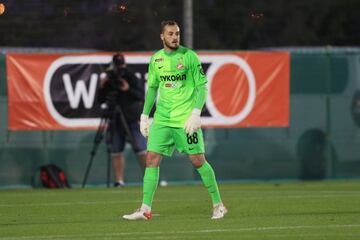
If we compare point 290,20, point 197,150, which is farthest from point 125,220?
point 290,20

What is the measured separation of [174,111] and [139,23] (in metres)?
11.0

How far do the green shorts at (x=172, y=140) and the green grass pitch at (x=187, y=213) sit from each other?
31.4 inches

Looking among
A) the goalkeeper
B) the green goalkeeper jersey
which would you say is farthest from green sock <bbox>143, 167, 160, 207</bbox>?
the green goalkeeper jersey

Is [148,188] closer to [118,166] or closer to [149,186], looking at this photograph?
[149,186]

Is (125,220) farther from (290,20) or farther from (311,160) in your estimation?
(290,20)

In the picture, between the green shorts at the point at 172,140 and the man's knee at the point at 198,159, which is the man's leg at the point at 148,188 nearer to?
the green shorts at the point at 172,140

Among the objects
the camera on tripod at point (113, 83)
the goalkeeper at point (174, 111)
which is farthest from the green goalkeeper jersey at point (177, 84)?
the camera on tripod at point (113, 83)

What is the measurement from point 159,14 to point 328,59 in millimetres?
3565

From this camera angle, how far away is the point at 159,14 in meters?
24.2

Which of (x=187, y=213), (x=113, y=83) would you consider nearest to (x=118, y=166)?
(x=113, y=83)

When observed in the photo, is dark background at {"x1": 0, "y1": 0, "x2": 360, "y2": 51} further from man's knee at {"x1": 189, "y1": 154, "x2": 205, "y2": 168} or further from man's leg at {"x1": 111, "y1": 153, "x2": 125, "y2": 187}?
man's knee at {"x1": 189, "y1": 154, "x2": 205, "y2": 168}

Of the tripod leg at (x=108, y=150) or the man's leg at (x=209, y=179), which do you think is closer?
the man's leg at (x=209, y=179)

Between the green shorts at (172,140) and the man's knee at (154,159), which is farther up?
the green shorts at (172,140)

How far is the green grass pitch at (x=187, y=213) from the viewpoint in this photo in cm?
1240
